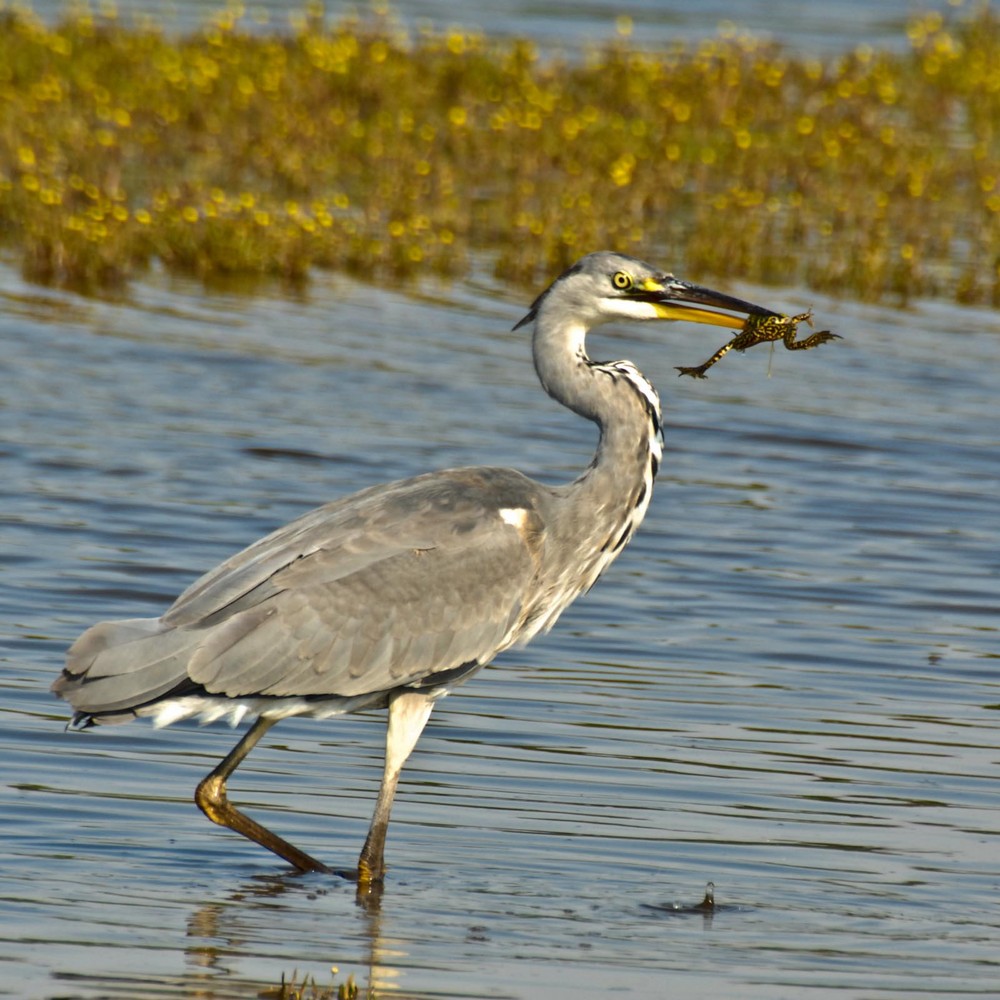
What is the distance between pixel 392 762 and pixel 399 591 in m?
0.53

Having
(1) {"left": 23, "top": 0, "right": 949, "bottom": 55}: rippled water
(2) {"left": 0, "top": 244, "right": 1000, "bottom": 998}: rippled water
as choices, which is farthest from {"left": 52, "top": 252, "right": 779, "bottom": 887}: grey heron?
(1) {"left": 23, "top": 0, "right": 949, "bottom": 55}: rippled water

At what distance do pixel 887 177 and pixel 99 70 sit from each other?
756 centimetres

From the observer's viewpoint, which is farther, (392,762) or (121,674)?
(392,762)

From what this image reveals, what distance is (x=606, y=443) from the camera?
21.6 feet

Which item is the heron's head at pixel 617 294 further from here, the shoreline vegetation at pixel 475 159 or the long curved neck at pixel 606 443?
the shoreline vegetation at pixel 475 159

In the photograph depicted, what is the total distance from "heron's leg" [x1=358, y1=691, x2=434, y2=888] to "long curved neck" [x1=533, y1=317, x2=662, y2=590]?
74 cm

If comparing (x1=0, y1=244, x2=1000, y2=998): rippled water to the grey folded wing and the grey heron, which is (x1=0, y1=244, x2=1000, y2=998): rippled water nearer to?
the grey heron

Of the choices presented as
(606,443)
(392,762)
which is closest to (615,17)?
(606,443)

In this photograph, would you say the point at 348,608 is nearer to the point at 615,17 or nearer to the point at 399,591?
the point at 399,591

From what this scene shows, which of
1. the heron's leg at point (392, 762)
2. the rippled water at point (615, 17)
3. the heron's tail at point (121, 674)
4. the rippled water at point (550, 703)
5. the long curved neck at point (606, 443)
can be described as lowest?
the rippled water at point (550, 703)

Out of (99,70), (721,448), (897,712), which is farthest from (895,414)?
(99,70)

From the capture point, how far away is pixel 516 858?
19.8ft

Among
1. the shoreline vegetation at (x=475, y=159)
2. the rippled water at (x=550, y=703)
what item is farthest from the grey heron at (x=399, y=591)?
the shoreline vegetation at (x=475, y=159)

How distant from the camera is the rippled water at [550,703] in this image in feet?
17.6
